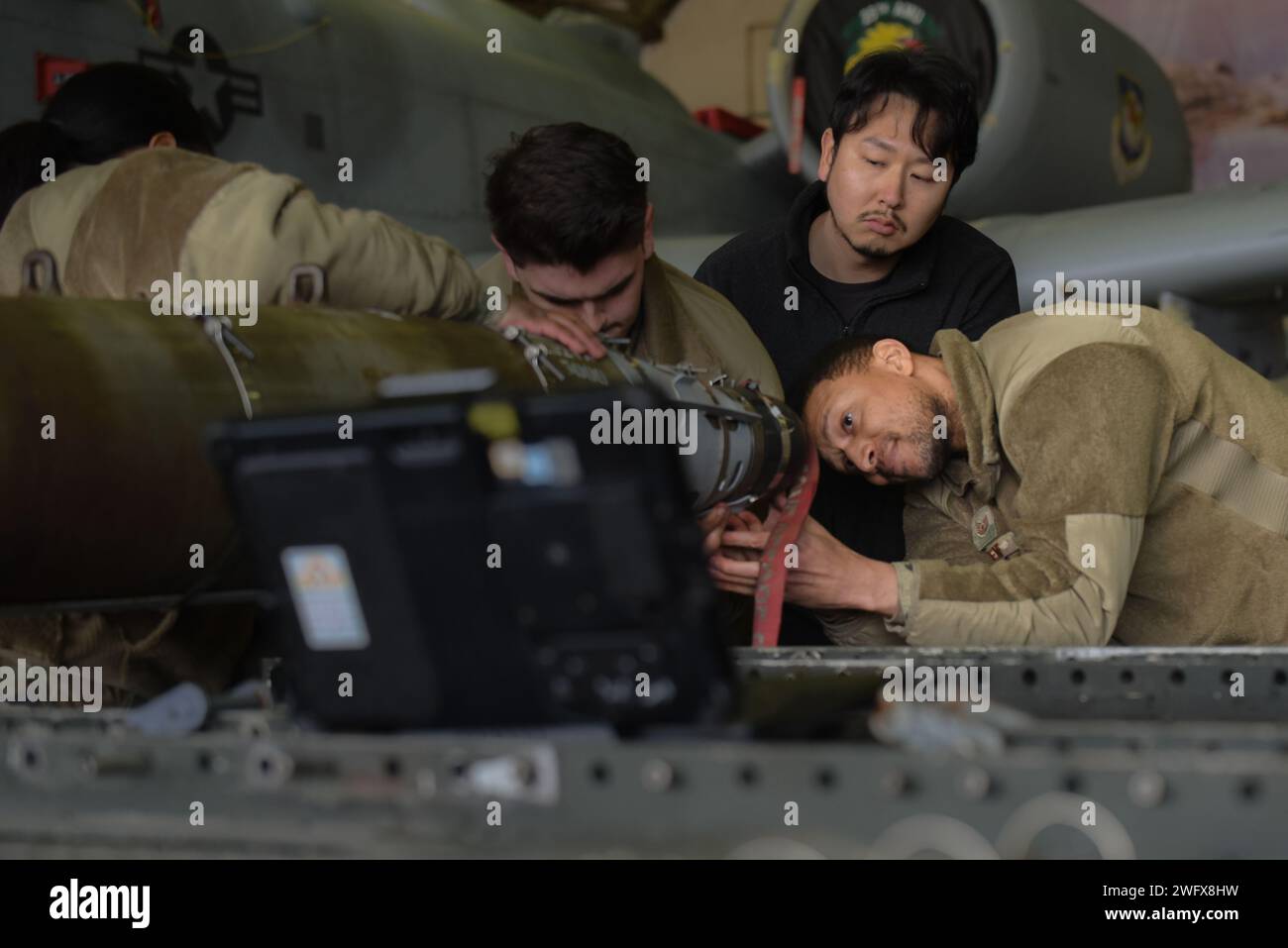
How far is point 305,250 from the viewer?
3.83 ft

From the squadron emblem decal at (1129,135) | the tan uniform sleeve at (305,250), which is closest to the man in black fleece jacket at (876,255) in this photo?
the tan uniform sleeve at (305,250)

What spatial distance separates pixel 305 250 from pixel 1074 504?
2.42 ft

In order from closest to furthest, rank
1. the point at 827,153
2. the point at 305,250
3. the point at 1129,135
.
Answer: the point at 305,250 → the point at 827,153 → the point at 1129,135

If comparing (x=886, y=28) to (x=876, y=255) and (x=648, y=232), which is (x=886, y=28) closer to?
(x=876, y=255)

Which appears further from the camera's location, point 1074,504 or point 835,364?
point 835,364

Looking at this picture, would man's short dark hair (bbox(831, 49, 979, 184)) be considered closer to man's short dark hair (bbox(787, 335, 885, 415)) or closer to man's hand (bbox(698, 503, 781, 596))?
man's short dark hair (bbox(787, 335, 885, 415))

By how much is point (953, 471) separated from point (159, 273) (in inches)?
35.3

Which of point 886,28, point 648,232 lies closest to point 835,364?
point 648,232

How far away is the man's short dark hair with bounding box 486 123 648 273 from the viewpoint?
1513mm

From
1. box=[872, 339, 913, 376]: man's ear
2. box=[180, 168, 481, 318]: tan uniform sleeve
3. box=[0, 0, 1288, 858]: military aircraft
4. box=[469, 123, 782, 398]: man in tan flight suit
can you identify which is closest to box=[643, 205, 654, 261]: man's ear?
box=[469, 123, 782, 398]: man in tan flight suit

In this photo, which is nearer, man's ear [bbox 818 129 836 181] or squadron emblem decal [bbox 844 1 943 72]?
man's ear [bbox 818 129 836 181]

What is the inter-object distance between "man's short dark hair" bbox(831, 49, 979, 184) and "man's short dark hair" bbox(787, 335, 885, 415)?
40cm

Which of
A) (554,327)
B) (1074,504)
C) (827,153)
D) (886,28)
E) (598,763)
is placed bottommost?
(598,763)
